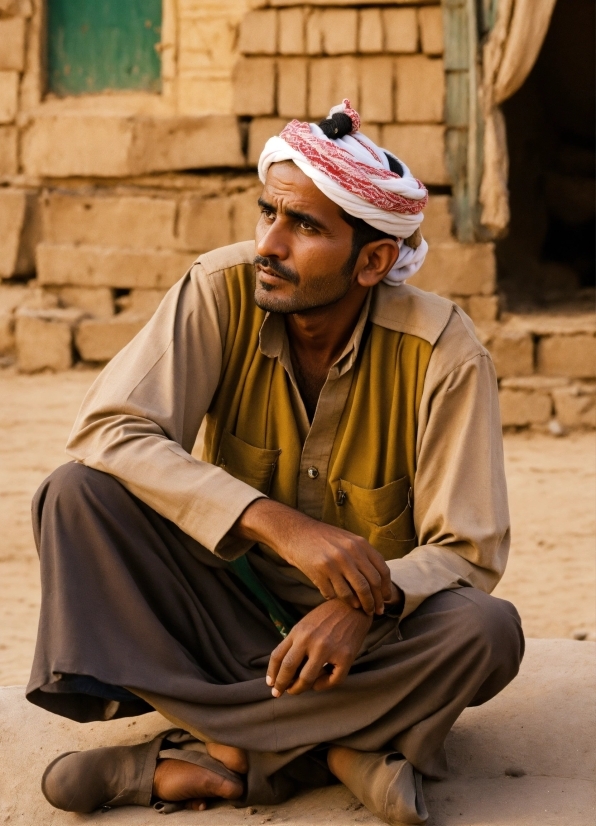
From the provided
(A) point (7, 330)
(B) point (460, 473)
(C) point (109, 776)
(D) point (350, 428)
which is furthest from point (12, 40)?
(C) point (109, 776)

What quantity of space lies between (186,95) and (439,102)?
1.58 metres

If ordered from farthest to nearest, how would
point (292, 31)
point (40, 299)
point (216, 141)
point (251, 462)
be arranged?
point (40, 299) < point (216, 141) < point (292, 31) < point (251, 462)

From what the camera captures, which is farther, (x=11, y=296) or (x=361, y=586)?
A: (x=11, y=296)

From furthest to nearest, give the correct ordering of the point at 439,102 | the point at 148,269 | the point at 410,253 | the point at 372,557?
the point at 148,269 → the point at 439,102 → the point at 410,253 → the point at 372,557

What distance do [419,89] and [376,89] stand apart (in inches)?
9.5

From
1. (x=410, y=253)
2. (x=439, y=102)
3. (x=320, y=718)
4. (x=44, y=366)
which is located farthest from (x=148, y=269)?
(x=320, y=718)

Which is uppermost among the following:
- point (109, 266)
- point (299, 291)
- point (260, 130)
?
point (260, 130)

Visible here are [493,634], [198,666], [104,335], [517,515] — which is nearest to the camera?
[493,634]

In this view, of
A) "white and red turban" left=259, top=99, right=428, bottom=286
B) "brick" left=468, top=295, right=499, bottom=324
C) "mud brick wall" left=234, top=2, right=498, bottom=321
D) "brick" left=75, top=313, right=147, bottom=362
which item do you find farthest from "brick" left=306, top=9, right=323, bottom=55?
"white and red turban" left=259, top=99, right=428, bottom=286

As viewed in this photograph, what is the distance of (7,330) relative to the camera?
7.43m

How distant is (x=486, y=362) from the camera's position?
280 centimetres

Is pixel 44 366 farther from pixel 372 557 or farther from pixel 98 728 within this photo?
pixel 372 557

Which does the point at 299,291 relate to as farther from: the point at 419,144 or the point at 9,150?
the point at 9,150

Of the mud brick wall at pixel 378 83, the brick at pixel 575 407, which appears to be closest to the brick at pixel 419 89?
the mud brick wall at pixel 378 83
